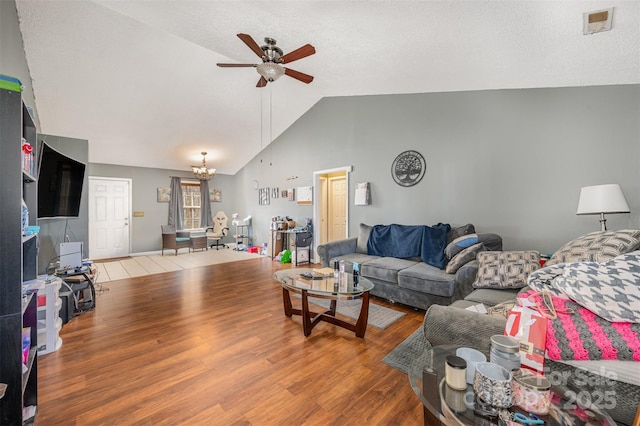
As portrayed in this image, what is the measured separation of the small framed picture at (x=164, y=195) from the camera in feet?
24.1

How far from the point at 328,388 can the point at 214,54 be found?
417 centimetres

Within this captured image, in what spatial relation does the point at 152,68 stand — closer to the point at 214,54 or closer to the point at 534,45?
the point at 214,54

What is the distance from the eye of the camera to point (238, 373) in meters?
1.98

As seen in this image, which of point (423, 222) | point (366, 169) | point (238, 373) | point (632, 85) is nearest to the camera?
point (238, 373)

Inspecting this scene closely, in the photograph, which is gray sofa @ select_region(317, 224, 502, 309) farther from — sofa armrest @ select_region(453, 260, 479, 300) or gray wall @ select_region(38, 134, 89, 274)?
gray wall @ select_region(38, 134, 89, 274)

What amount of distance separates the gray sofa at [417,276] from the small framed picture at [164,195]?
5554 millimetres

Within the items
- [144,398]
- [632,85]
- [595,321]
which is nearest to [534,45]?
[632,85]

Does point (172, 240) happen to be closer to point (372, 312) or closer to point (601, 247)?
point (372, 312)

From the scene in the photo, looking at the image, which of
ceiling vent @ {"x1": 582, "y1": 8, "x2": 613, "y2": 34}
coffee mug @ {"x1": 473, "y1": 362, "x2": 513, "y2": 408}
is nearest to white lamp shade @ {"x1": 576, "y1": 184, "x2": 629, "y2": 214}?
ceiling vent @ {"x1": 582, "y1": 8, "x2": 613, "y2": 34}

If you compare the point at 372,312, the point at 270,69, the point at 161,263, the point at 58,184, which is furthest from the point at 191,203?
the point at 372,312

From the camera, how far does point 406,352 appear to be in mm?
2238

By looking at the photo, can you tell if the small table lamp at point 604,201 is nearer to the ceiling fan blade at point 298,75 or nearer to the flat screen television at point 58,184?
the ceiling fan blade at point 298,75

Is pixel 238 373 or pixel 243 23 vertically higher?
pixel 243 23

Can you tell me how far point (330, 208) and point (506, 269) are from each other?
412 cm
